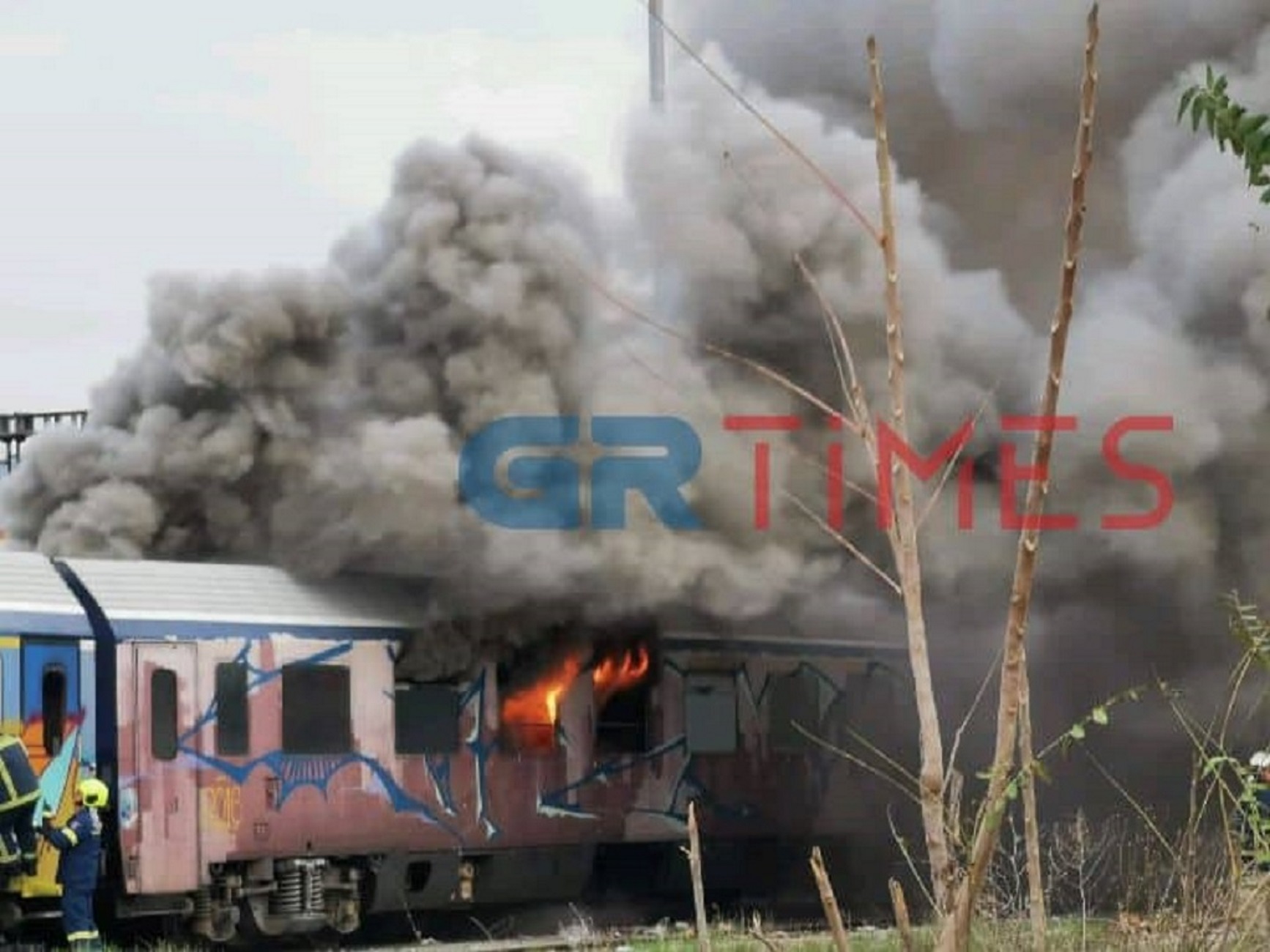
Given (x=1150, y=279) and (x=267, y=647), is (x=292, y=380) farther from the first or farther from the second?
(x=1150, y=279)

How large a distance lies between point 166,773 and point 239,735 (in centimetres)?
71

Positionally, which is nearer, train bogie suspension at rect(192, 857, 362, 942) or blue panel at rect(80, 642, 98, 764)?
blue panel at rect(80, 642, 98, 764)

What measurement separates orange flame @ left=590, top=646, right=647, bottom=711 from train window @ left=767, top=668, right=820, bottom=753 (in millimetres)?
1586

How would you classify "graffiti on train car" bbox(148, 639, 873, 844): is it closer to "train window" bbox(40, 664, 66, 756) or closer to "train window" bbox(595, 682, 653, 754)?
"train window" bbox(595, 682, 653, 754)

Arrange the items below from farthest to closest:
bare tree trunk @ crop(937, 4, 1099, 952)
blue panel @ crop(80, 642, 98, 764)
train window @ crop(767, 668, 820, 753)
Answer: train window @ crop(767, 668, 820, 753), blue panel @ crop(80, 642, 98, 764), bare tree trunk @ crop(937, 4, 1099, 952)

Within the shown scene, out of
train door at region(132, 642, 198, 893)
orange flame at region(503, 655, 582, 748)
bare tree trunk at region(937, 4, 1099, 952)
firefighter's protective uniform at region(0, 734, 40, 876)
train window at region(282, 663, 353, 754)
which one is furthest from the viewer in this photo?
orange flame at region(503, 655, 582, 748)

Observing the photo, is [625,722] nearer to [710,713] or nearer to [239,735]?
[710,713]

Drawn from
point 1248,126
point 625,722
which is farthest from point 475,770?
point 1248,126

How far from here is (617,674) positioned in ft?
65.6

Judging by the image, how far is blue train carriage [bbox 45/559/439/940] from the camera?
1608cm

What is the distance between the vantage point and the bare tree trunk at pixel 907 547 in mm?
4812

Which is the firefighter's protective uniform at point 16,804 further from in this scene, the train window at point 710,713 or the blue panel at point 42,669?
the train window at point 710,713

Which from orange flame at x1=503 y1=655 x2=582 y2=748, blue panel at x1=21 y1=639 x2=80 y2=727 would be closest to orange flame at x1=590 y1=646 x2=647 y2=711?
orange flame at x1=503 y1=655 x2=582 y2=748

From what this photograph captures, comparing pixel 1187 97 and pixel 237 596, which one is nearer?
pixel 1187 97
